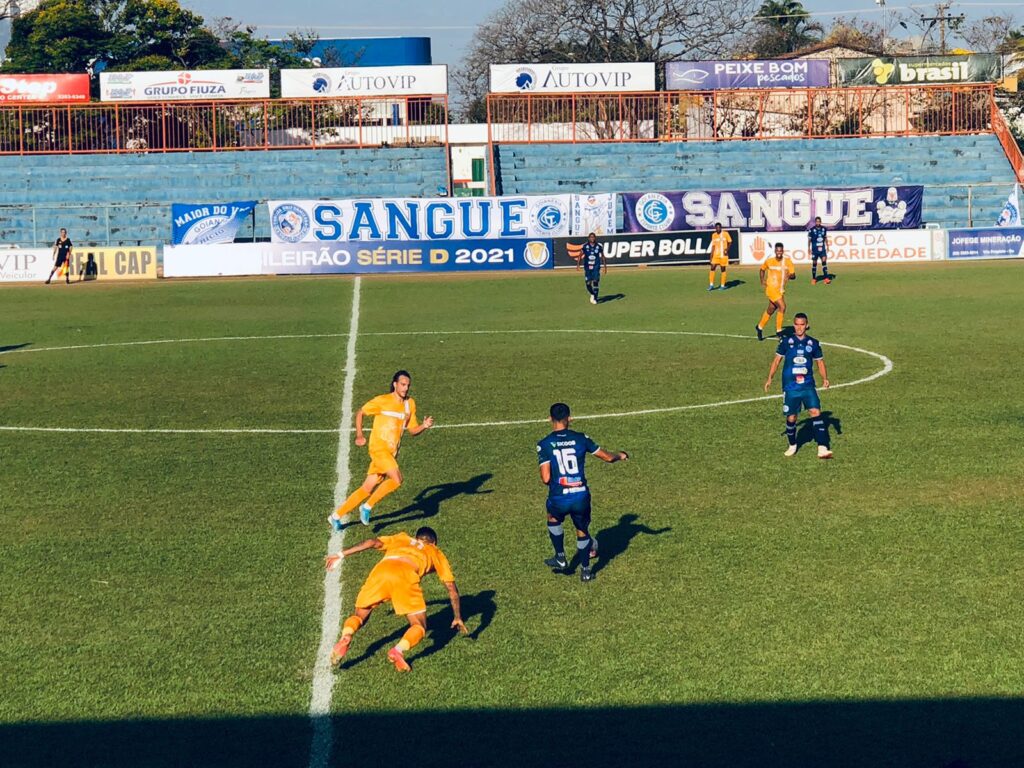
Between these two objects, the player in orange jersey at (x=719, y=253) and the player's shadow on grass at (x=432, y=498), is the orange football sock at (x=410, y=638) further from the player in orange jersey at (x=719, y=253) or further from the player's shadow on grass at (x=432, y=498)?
the player in orange jersey at (x=719, y=253)

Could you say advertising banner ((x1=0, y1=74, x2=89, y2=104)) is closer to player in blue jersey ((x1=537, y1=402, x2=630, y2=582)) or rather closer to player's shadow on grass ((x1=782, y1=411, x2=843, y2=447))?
player's shadow on grass ((x1=782, y1=411, x2=843, y2=447))

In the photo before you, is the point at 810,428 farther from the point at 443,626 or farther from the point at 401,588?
the point at 401,588

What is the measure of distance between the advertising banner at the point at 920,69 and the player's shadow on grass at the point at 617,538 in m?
55.8

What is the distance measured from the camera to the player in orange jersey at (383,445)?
50.4 ft

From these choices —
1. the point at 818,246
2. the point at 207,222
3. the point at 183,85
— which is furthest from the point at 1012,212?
the point at 183,85

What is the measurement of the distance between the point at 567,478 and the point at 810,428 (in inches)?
319

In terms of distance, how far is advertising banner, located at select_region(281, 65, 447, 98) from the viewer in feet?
216

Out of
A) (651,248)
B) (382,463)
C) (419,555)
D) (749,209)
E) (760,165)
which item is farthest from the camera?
(760,165)

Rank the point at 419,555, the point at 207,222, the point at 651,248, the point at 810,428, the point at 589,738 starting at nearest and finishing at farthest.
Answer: the point at 589,738 → the point at 419,555 → the point at 810,428 → the point at 651,248 → the point at 207,222

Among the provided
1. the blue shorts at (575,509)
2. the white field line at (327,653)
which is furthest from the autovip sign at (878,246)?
the blue shorts at (575,509)

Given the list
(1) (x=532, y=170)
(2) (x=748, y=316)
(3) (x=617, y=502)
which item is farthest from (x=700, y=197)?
(3) (x=617, y=502)

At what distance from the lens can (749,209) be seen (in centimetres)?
5469

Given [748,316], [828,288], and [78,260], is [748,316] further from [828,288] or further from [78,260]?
[78,260]

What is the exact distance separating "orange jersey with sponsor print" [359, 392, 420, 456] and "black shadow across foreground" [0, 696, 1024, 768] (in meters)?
5.77
